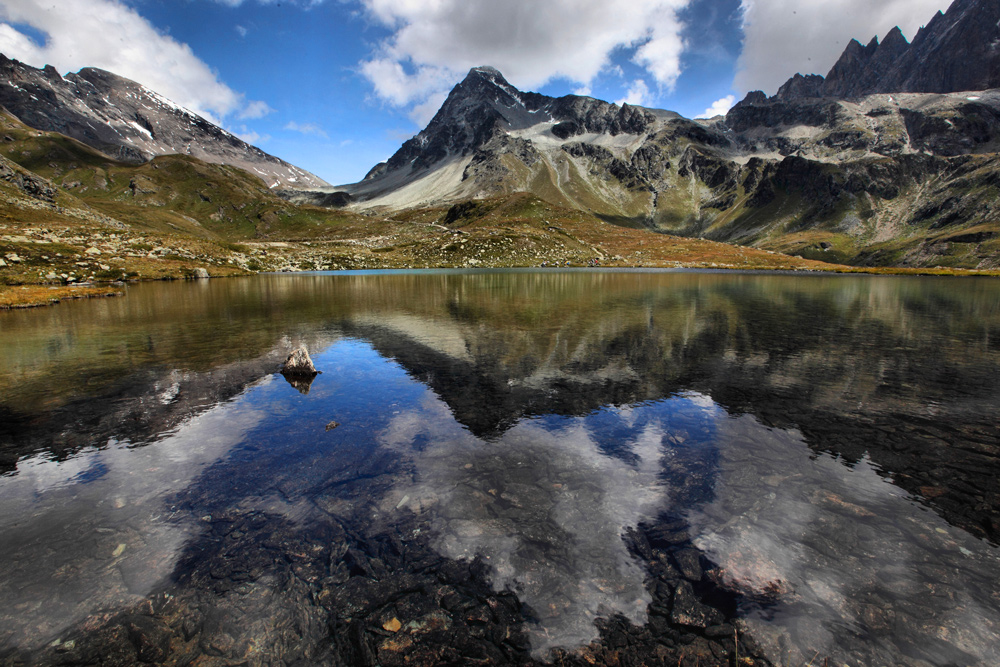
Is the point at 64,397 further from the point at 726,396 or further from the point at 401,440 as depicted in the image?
the point at 726,396

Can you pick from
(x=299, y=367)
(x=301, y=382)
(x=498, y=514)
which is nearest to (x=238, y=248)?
(x=299, y=367)

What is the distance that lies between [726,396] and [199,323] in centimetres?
3409

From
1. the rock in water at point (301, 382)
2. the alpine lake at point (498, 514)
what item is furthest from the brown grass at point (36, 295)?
the rock in water at point (301, 382)

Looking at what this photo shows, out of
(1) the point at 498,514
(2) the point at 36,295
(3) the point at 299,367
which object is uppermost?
(2) the point at 36,295

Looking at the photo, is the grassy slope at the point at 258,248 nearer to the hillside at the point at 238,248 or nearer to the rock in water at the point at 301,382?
the hillside at the point at 238,248

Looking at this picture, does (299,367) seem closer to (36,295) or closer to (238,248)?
(36,295)

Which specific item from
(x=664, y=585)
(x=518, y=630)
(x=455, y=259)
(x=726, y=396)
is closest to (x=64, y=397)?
(x=518, y=630)

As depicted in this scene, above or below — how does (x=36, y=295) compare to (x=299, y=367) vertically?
above

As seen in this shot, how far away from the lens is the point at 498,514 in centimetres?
898

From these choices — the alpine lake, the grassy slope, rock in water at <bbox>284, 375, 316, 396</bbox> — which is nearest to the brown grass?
the grassy slope

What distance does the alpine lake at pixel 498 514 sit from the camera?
6.16 metres

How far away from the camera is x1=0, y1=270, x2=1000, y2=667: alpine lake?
616cm

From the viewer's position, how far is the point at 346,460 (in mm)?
11133

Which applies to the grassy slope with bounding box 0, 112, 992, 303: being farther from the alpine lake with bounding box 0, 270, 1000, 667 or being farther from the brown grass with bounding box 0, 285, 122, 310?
the alpine lake with bounding box 0, 270, 1000, 667
